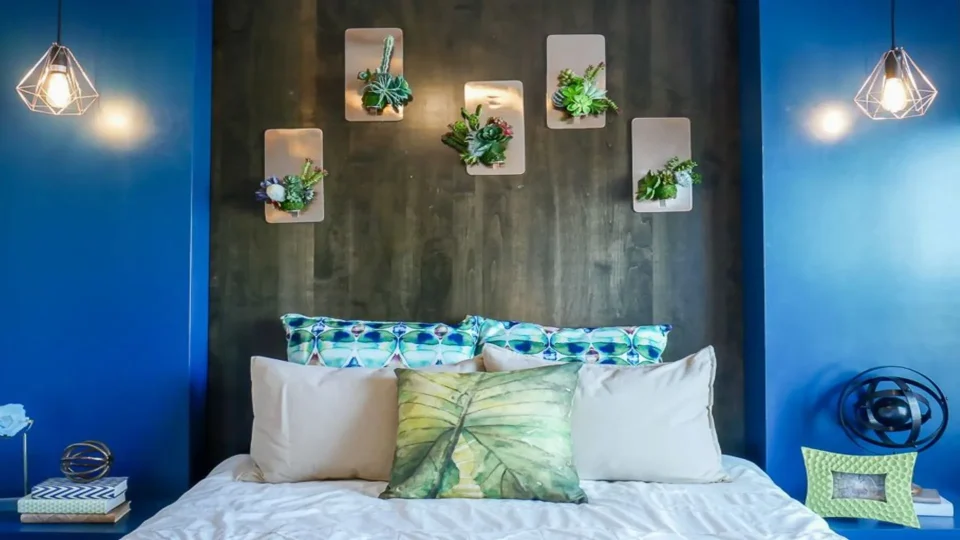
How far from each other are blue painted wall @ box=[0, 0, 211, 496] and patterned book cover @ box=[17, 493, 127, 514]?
25cm

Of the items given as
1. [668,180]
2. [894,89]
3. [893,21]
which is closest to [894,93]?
[894,89]

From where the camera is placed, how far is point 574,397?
197 cm

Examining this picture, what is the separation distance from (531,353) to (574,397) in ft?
1.18

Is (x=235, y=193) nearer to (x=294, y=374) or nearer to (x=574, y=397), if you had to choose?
(x=294, y=374)

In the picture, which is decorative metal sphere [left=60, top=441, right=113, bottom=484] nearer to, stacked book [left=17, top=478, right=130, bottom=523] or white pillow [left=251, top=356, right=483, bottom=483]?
stacked book [left=17, top=478, right=130, bottom=523]

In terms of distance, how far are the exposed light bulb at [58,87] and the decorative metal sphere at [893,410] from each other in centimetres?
265

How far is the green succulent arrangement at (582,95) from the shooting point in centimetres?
249

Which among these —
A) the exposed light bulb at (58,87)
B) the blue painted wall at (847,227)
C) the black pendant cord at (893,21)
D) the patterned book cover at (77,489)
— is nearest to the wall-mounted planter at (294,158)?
the exposed light bulb at (58,87)

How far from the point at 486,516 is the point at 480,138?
4.47ft

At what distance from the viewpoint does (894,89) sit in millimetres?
2047

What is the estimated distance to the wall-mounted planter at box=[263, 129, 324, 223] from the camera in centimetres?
255

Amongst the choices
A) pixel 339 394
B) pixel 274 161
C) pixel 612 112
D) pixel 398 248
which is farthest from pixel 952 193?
pixel 274 161

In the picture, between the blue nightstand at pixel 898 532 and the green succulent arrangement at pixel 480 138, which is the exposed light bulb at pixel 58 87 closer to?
the green succulent arrangement at pixel 480 138

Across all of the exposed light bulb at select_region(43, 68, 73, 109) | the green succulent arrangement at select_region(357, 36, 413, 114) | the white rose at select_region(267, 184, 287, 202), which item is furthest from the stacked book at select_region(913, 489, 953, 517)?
the exposed light bulb at select_region(43, 68, 73, 109)
